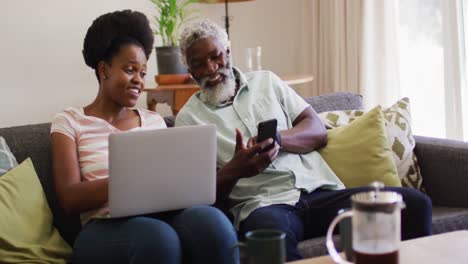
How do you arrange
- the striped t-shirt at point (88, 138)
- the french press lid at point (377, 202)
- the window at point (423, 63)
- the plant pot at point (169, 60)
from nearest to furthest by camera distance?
the french press lid at point (377, 202)
the striped t-shirt at point (88, 138)
the plant pot at point (169, 60)
the window at point (423, 63)

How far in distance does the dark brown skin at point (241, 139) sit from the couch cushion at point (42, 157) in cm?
47

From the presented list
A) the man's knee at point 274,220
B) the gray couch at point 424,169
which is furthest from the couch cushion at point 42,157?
the man's knee at point 274,220

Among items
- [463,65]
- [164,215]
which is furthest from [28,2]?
[463,65]

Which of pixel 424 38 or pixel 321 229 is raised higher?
pixel 424 38

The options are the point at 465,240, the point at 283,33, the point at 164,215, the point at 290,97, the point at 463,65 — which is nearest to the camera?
the point at 465,240

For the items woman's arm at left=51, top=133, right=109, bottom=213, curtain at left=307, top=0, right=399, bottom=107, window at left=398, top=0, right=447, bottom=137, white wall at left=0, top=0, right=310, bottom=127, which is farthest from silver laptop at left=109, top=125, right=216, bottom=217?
curtain at left=307, top=0, right=399, bottom=107

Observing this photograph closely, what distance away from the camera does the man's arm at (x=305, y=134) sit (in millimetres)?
2080

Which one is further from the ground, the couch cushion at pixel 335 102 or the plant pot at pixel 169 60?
the plant pot at pixel 169 60

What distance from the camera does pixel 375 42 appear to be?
139 inches

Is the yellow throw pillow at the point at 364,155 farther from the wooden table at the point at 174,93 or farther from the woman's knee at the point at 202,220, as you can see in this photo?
the wooden table at the point at 174,93

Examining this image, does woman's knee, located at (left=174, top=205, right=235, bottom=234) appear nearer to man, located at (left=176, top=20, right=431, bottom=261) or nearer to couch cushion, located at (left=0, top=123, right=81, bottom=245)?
man, located at (left=176, top=20, right=431, bottom=261)

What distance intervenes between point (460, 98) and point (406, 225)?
4.54ft

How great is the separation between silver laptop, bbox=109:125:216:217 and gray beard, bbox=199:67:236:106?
570mm

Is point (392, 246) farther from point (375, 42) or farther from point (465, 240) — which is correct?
point (375, 42)
